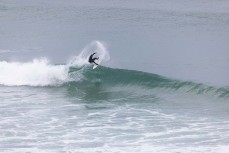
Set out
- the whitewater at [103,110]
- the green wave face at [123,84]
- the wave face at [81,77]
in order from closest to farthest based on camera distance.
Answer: the whitewater at [103,110], the green wave face at [123,84], the wave face at [81,77]

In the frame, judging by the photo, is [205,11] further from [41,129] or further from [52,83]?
[41,129]

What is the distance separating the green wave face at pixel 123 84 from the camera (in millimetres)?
38406

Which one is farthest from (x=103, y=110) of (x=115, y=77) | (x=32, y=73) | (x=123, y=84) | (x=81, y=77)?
(x=32, y=73)

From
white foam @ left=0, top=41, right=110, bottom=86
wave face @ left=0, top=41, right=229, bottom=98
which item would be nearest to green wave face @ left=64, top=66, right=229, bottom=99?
wave face @ left=0, top=41, right=229, bottom=98

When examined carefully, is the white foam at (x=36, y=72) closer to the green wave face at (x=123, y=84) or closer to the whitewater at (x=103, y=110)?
the whitewater at (x=103, y=110)

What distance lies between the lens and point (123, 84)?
4091 cm

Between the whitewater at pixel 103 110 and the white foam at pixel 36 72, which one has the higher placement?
the white foam at pixel 36 72

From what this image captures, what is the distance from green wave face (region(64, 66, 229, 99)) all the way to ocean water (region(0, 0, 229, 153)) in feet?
0.21

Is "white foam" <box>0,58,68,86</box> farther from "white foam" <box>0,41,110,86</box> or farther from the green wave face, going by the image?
the green wave face

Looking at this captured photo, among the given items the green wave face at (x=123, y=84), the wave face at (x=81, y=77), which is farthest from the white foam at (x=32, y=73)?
the green wave face at (x=123, y=84)

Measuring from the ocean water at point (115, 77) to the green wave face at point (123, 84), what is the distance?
0.06m

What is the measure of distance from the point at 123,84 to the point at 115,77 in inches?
38.4

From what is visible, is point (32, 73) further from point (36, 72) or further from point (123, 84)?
point (123, 84)

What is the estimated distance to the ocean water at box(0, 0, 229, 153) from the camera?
1153 inches
